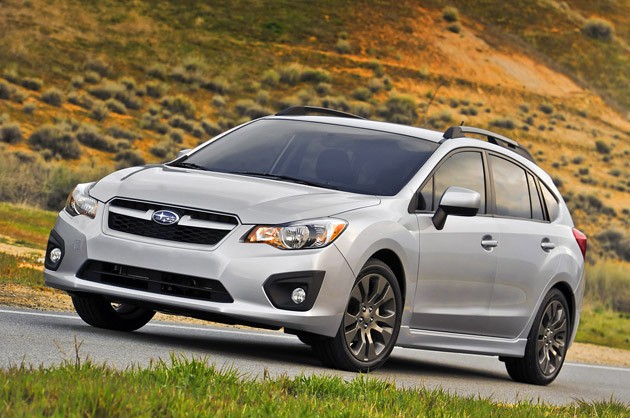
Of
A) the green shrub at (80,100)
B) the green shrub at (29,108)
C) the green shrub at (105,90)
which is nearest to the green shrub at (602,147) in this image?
the green shrub at (105,90)

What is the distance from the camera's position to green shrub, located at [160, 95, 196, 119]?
52.2m

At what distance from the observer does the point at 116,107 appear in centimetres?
4978

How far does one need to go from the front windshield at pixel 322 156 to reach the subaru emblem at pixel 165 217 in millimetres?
1186

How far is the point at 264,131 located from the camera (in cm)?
1062

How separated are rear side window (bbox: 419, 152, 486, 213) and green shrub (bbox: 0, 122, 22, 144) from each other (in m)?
32.7

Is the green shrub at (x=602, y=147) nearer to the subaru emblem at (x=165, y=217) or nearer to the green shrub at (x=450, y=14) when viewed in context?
the green shrub at (x=450, y=14)

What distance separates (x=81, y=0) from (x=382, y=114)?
13.9 m

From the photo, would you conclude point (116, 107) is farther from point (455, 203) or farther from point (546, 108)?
point (455, 203)

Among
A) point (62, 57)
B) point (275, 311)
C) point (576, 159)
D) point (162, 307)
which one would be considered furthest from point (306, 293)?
point (576, 159)

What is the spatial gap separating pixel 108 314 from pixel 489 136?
3446mm

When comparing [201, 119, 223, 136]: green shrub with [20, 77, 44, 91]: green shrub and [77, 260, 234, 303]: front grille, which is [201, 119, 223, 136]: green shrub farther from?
[77, 260, 234, 303]: front grille

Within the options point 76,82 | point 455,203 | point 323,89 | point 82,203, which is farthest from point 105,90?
point 455,203

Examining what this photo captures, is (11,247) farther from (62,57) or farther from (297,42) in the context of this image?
(297,42)

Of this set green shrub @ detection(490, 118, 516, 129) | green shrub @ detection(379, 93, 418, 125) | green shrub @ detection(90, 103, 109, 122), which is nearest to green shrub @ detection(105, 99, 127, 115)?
green shrub @ detection(90, 103, 109, 122)
